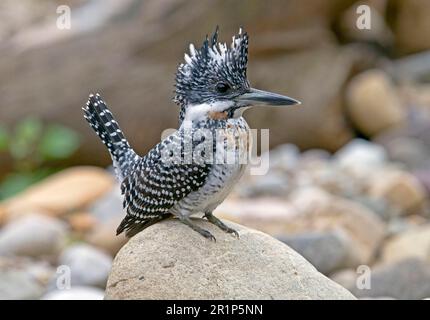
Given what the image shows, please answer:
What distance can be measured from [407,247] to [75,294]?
11.8 feet

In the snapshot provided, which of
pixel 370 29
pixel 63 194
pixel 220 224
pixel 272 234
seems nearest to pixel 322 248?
pixel 272 234

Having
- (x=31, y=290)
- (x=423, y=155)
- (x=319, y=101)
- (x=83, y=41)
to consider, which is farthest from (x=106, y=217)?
(x=423, y=155)

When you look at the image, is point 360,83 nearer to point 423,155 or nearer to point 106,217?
point 423,155

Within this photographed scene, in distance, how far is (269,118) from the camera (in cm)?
1238

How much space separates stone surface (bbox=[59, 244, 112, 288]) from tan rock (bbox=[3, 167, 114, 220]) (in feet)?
6.58

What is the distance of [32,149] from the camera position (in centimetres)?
1191

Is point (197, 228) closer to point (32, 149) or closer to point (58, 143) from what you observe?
point (58, 143)

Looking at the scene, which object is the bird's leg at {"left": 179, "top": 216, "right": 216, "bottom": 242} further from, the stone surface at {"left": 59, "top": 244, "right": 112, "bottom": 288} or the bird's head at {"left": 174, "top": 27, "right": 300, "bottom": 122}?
the stone surface at {"left": 59, "top": 244, "right": 112, "bottom": 288}

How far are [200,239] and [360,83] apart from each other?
9.18 meters

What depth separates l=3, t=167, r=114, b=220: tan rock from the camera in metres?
9.98

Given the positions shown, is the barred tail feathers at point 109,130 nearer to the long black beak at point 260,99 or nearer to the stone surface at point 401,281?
the long black beak at point 260,99

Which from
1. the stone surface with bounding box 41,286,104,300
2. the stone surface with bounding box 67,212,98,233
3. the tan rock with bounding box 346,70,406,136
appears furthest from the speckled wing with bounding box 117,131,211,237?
the tan rock with bounding box 346,70,406,136

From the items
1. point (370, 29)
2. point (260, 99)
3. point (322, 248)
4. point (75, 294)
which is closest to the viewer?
point (260, 99)

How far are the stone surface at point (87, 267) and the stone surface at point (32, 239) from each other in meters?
0.65
